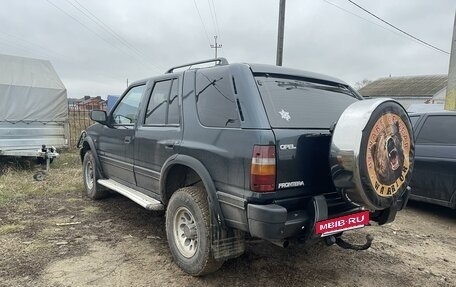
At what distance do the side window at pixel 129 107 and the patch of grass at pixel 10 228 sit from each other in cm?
179

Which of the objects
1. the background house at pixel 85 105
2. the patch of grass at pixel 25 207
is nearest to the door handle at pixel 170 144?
the patch of grass at pixel 25 207

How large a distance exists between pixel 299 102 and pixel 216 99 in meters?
0.72

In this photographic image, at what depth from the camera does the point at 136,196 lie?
171 inches

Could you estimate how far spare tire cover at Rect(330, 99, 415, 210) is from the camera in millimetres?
2686

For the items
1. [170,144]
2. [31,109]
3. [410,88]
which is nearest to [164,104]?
[170,144]

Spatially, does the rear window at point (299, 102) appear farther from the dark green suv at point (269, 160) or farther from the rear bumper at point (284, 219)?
the rear bumper at point (284, 219)

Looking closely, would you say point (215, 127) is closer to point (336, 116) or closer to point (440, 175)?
point (336, 116)

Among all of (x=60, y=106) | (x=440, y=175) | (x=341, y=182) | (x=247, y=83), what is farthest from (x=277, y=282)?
(x=60, y=106)

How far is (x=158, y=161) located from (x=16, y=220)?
2.57 metres

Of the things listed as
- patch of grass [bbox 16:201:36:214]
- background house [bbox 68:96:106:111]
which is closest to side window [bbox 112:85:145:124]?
patch of grass [bbox 16:201:36:214]

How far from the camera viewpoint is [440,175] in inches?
208

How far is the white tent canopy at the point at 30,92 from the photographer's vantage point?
29.6 feet

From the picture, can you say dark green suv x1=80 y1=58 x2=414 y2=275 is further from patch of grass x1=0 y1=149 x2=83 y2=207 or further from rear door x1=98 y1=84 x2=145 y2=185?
patch of grass x1=0 y1=149 x2=83 y2=207

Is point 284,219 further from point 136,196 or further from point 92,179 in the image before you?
point 92,179
